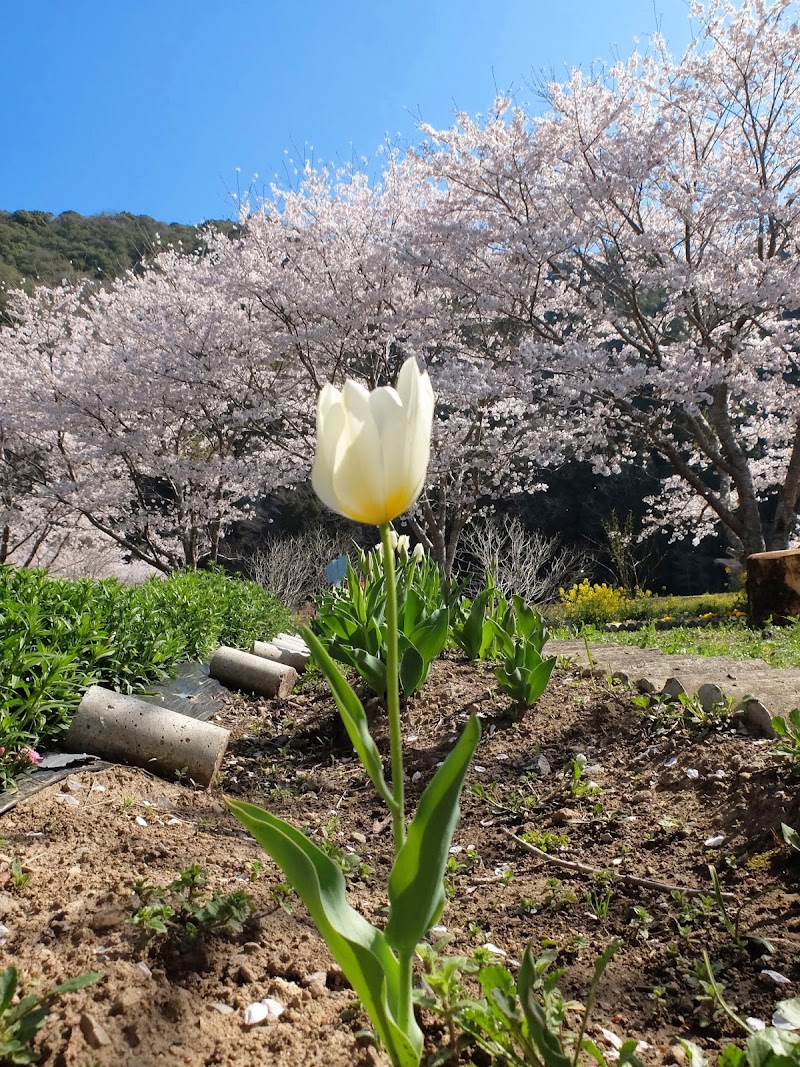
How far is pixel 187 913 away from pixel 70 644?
2.05 m

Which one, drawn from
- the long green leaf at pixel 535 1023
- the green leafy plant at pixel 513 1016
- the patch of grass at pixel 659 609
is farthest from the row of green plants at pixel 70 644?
the patch of grass at pixel 659 609

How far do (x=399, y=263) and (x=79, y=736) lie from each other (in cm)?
845

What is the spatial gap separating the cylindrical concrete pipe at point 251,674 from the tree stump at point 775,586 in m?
4.80

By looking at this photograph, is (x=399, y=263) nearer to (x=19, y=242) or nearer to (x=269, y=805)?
(x=269, y=805)

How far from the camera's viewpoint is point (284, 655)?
5598 mm

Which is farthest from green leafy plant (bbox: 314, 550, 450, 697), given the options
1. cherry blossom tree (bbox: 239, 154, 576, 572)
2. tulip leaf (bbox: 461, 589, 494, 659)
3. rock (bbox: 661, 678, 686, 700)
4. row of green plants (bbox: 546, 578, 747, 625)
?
row of green plants (bbox: 546, 578, 747, 625)

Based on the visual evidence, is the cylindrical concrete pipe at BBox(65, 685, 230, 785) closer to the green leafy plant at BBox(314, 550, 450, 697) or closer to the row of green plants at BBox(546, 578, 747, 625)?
the green leafy plant at BBox(314, 550, 450, 697)

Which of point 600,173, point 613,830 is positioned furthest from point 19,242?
point 613,830

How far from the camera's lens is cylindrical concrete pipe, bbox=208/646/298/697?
4529mm

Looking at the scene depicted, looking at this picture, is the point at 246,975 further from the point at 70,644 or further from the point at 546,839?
the point at 70,644

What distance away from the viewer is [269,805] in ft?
8.86

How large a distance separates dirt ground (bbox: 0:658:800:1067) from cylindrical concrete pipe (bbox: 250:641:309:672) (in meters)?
2.21

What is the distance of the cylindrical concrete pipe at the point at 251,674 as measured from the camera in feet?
14.9

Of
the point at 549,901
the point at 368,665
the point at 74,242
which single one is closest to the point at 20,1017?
the point at 549,901
